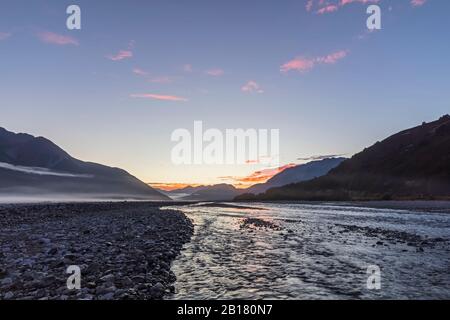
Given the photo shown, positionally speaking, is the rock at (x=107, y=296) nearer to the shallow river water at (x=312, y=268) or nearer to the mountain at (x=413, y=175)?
the shallow river water at (x=312, y=268)

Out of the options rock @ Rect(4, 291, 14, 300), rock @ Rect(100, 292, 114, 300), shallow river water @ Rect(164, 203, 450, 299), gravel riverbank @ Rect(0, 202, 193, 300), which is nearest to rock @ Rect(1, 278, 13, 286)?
gravel riverbank @ Rect(0, 202, 193, 300)

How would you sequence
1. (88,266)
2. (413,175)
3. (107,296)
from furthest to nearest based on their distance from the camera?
(413,175)
(88,266)
(107,296)

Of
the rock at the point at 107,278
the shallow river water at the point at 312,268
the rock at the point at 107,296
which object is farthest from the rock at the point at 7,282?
the shallow river water at the point at 312,268

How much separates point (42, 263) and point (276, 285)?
9415 millimetres

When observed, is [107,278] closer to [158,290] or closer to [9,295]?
[158,290]

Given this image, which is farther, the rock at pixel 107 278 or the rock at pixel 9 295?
the rock at pixel 107 278

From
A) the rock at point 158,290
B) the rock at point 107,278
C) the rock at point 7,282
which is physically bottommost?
the rock at point 158,290

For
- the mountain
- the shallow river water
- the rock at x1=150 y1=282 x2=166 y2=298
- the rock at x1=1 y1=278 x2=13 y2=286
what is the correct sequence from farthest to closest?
the mountain, the shallow river water, the rock at x1=150 y1=282 x2=166 y2=298, the rock at x1=1 y1=278 x2=13 y2=286

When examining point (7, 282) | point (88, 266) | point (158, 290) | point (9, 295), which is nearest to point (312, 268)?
point (158, 290)

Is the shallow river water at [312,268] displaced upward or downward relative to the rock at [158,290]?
downward

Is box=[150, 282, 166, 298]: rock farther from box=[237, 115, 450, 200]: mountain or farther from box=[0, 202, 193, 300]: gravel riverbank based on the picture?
box=[237, 115, 450, 200]: mountain

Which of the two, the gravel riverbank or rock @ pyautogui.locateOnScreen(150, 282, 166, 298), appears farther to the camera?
rock @ pyautogui.locateOnScreen(150, 282, 166, 298)

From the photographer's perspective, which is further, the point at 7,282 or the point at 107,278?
the point at 107,278
